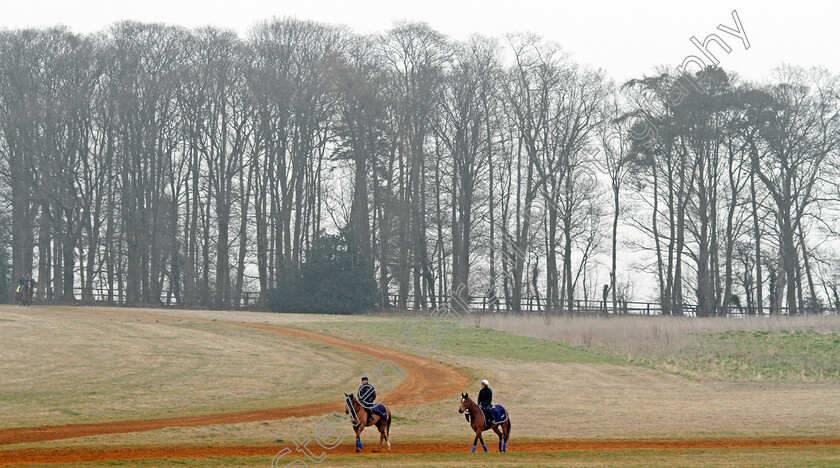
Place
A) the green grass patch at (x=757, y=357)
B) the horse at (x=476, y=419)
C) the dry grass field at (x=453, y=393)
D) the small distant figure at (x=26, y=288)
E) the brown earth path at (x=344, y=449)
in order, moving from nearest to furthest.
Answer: the brown earth path at (x=344, y=449), the horse at (x=476, y=419), the dry grass field at (x=453, y=393), the green grass patch at (x=757, y=357), the small distant figure at (x=26, y=288)

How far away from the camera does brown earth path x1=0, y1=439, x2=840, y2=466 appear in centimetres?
1795

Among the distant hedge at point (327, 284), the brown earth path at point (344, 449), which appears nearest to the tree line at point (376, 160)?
the distant hedge at point (327, 284)

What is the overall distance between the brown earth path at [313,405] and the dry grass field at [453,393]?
0.71m

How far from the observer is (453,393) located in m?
30.4

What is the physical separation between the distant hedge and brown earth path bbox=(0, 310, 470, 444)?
13797 millimetres

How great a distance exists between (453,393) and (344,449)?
11.0 meters

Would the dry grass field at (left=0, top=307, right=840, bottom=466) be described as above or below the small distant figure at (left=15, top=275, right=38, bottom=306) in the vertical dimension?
below

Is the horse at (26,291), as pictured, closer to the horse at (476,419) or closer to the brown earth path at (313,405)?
the brown earth path at (313,405)

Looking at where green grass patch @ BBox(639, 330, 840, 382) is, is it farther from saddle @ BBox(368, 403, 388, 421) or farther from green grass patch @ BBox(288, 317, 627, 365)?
saddle @ BBox(368, 403, 388, 421)

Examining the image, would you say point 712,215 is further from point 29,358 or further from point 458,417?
point 29,358

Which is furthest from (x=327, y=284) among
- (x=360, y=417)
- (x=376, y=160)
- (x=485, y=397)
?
(x=485, y=397)

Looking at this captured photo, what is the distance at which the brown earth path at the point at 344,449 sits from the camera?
707 inches

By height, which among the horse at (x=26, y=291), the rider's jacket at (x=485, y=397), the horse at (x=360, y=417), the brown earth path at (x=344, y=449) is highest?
the horse at (x=26, y=291)

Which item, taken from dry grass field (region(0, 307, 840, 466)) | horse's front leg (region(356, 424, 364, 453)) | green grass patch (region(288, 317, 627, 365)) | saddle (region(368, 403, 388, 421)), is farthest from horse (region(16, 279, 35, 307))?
saddle (region(368, 403, 388, 421))
